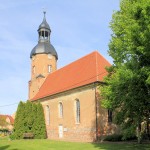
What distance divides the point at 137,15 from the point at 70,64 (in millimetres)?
24867

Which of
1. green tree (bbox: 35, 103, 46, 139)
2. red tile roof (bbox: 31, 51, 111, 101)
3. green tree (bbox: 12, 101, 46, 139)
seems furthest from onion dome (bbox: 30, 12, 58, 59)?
green tree (bbox: 12, 101, 46, 139)

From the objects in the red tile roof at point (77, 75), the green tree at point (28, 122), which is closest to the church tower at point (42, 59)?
the red tile roof at point (77, 75)

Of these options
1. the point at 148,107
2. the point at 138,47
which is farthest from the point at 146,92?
the point at 138,47

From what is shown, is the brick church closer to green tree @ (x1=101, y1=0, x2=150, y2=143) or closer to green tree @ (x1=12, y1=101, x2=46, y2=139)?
green tree @ (x1=12, y1=101, x2=46, y2=139)

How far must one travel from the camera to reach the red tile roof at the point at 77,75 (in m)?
32.4

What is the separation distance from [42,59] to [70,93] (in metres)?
13.9

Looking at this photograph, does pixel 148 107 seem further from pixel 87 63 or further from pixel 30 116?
pixel 30 116

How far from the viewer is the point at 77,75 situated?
36250 mm

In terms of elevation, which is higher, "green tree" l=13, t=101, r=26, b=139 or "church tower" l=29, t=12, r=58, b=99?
"church tower" l=29, t=12, r=58, b=99

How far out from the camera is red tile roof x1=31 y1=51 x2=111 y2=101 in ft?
106

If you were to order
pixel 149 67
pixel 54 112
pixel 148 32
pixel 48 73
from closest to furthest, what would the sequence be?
1. pixel 148 32
2. pixel 149 67
3. pixel 54 112
4. pixel 48 73

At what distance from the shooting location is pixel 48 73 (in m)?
47.7

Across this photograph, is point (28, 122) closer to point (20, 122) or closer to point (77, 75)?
point (20, 122)

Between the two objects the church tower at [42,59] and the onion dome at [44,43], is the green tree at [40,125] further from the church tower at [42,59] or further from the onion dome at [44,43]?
the onion dome at [44,43]
